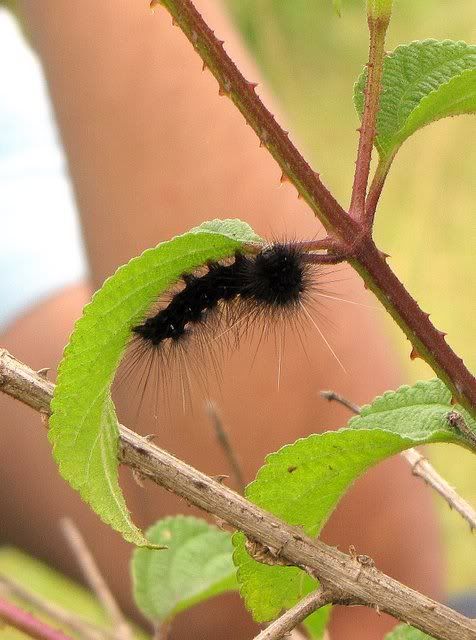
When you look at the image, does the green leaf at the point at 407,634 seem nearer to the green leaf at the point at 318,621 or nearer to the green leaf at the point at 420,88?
the green leaf at the point at 318,621

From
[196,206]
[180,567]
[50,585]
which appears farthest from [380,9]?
[50,585]

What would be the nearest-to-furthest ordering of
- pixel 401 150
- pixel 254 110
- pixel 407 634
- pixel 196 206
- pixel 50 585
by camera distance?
pixel 254 110 → pixel 407 634 → pixel 196 206 → pixel 50 585 → pixel 401 150

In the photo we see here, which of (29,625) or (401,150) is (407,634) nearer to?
(29,625)

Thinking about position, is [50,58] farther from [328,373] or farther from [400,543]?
[400,543]

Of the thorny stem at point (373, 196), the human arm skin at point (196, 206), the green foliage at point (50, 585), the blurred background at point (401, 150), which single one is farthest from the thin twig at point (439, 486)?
the blurred background at point (401, 150)

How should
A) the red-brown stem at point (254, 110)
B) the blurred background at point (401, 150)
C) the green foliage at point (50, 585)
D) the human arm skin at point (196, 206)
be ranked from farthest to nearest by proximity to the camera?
the blurred background at point (401, 150) < the green foliage at point (50, 585) < the human arm skin at point (196, 206) < the red-brown stem at point (254, 110)

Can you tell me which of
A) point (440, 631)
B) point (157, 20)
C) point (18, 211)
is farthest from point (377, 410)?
point (18, 211)

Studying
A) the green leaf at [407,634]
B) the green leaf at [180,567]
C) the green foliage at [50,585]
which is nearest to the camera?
the green leaf at [407,634]
